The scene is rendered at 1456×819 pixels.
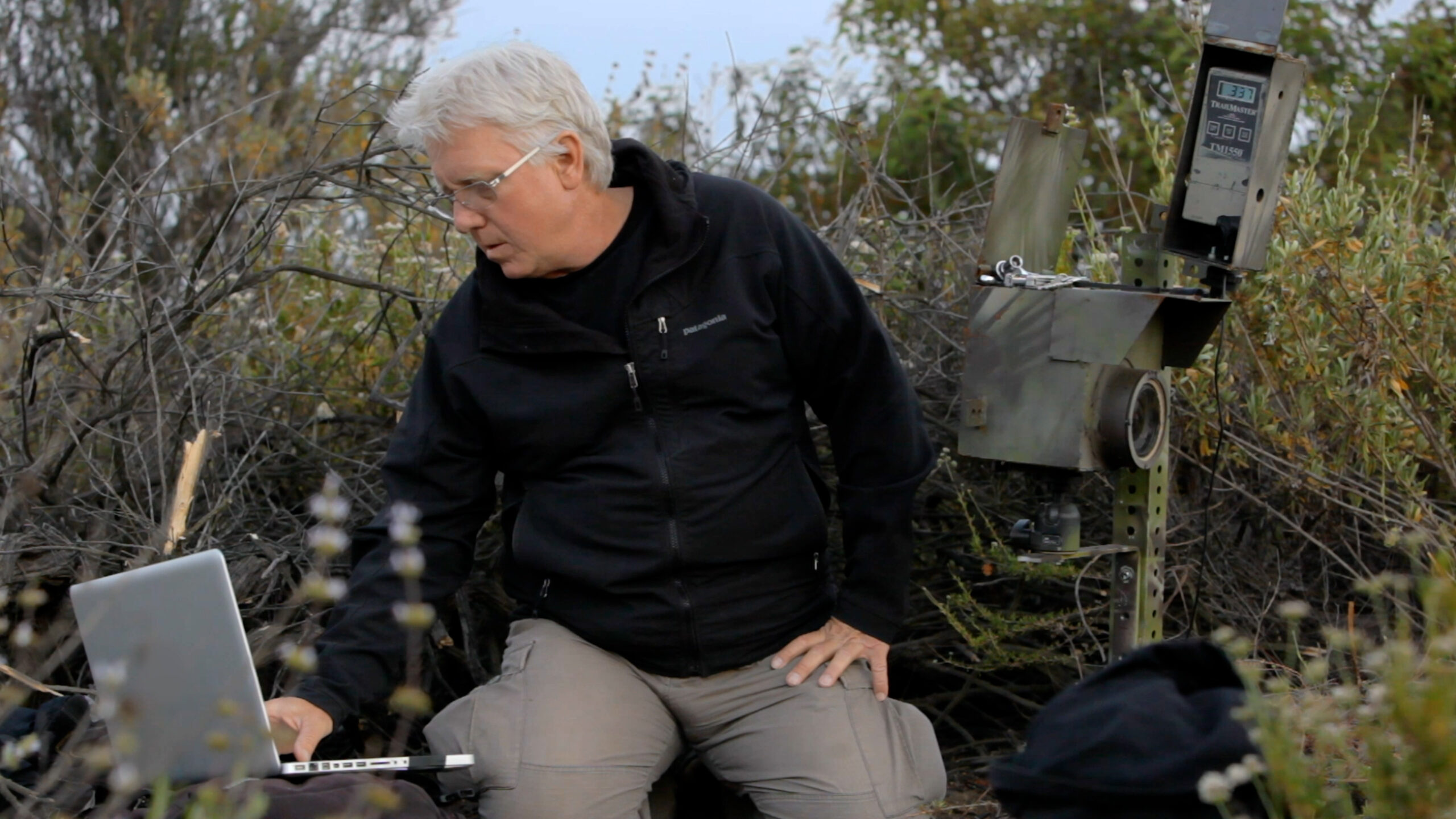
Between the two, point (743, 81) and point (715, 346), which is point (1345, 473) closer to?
point (715, 346)

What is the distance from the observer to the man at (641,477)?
104 inches

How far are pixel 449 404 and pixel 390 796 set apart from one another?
5.04ft

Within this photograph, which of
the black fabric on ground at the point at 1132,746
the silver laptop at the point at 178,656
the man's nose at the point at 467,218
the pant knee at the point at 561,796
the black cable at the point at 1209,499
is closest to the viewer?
the black fabric on ground at the point at 1132,746

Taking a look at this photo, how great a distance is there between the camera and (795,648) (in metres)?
2.75

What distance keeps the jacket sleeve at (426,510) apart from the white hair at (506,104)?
1.43ft

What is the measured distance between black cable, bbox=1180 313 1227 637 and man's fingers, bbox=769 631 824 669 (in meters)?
0.86

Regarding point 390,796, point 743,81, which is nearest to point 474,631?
point 743,81

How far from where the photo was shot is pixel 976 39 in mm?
9695

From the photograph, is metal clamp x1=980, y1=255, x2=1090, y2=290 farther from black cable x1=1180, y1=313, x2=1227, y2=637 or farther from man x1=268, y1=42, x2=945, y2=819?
black cable x1=1180, y1=313, x2=1227, y2=637

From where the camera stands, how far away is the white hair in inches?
105

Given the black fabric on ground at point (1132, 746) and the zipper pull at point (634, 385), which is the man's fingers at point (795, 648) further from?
the black fabric on ground at point (1132, 746)

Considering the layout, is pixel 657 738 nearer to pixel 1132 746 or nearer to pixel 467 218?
pixel 467 218

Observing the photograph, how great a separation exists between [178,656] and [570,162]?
1.12 meters

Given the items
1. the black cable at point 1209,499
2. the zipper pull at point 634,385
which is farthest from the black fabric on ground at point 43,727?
the black cable at point 1209,499
